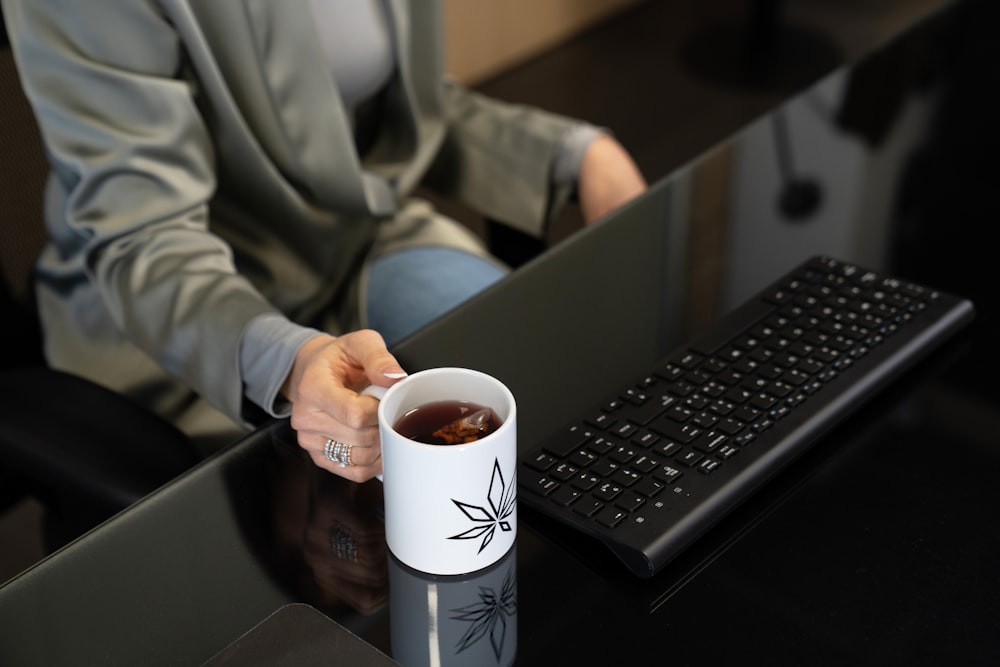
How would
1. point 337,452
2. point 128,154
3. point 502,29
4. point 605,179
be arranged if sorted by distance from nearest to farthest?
point 337,452, point 128,154, point 605,179, point 502,29

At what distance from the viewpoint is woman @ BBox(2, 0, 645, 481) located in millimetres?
886

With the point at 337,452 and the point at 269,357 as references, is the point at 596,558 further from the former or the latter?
the point at 269,357

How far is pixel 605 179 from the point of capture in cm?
123

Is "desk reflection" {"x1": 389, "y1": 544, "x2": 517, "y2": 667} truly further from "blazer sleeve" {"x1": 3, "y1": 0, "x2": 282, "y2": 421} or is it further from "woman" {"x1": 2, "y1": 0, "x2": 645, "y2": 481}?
"blazer sleeve" {"x1": 3, "y1": 0, "x2": 282, "y2": 421}

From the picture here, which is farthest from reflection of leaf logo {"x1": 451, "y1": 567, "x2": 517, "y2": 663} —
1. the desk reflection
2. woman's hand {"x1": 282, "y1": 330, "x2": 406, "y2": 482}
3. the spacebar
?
the spacebar

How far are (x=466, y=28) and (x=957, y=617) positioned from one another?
2.66m

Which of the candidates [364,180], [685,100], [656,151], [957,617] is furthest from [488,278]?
[685,100]

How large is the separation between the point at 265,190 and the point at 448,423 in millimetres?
521

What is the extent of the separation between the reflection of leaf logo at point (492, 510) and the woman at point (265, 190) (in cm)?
10

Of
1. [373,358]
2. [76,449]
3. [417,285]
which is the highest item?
[373,358]

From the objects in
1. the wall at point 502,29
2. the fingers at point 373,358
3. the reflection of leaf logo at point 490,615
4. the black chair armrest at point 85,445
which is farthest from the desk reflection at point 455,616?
the wall at point 502,29

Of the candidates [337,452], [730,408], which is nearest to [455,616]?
[337,452]

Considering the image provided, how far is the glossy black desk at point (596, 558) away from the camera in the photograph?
63cm

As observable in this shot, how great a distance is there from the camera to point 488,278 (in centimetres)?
122
